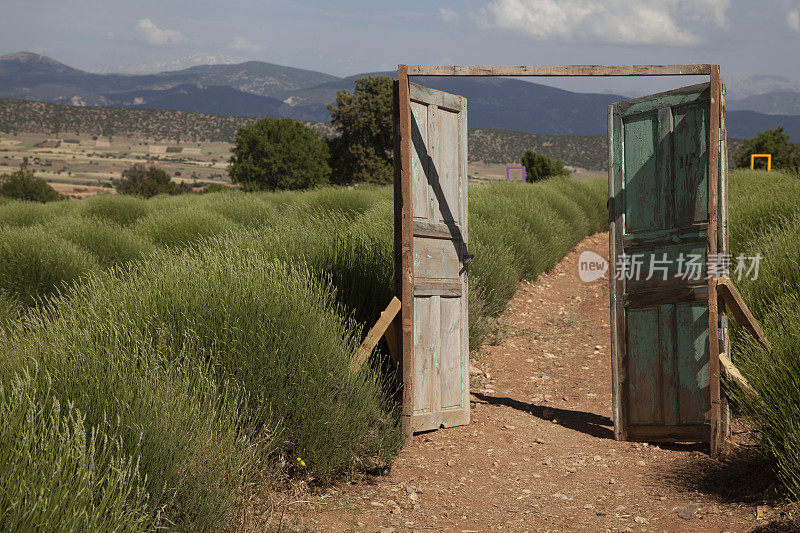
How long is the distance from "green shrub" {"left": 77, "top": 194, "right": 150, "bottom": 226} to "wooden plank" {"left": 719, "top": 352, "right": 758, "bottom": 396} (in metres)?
13.9

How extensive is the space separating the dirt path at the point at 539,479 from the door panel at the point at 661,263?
0.36 metres

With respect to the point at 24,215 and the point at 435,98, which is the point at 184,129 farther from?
the point at 435,98

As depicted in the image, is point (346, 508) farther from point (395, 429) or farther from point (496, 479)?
point (496, 479)

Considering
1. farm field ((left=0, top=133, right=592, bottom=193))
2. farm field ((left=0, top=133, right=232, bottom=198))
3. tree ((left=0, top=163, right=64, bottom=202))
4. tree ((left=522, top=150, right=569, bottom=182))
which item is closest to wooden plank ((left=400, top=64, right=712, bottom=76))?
tree ((left=522, top=150, right=569, bottom=182))

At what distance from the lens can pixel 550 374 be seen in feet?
24.7

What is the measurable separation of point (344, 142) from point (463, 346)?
1259 inches

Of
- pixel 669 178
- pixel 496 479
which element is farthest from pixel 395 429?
pixel 669 178

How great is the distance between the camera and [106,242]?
10.8 metres

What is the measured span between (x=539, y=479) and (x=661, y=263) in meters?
2.05

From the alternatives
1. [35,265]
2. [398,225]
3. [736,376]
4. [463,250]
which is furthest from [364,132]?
[736,376]

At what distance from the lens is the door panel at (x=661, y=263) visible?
5.18 m

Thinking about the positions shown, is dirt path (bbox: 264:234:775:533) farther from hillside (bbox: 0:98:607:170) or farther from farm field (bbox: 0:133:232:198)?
hillside (bbox: 0:98:607:170)

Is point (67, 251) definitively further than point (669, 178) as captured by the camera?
Yes

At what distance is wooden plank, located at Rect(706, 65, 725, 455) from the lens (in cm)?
491
